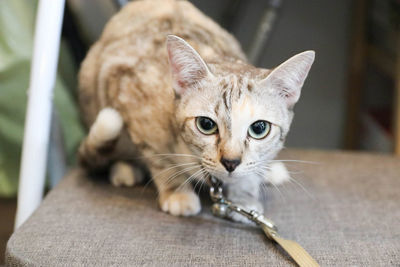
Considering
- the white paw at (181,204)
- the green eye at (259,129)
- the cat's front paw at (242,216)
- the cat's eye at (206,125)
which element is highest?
the green eye at (259,129)

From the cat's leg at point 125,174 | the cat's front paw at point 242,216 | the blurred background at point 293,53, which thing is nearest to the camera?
the cat's front paw at point 242,216

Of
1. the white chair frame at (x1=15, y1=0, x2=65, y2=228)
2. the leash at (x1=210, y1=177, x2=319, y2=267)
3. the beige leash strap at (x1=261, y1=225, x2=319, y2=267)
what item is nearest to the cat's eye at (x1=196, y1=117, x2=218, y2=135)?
the leash at (x1=210, y1=177, x2=319, y2=267)

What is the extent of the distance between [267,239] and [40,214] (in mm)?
475

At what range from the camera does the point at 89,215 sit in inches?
37.1

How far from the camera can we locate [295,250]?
0.80 m

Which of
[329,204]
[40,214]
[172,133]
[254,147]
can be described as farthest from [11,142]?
[329,204]

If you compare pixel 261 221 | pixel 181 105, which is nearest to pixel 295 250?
pixel 261 221

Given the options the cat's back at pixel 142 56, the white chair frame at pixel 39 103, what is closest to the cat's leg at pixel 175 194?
the cat's back at pixel 142 56

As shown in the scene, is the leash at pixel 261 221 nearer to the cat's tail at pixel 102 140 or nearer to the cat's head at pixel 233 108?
the cat's head at pixel 233 108

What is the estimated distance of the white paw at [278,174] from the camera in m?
1.04

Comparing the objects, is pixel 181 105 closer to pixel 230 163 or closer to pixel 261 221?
pixel 230 163

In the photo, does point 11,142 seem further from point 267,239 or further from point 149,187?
point 267,239

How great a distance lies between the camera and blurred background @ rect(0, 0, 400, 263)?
1287mm

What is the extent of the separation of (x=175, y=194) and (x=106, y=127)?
0.72ft
